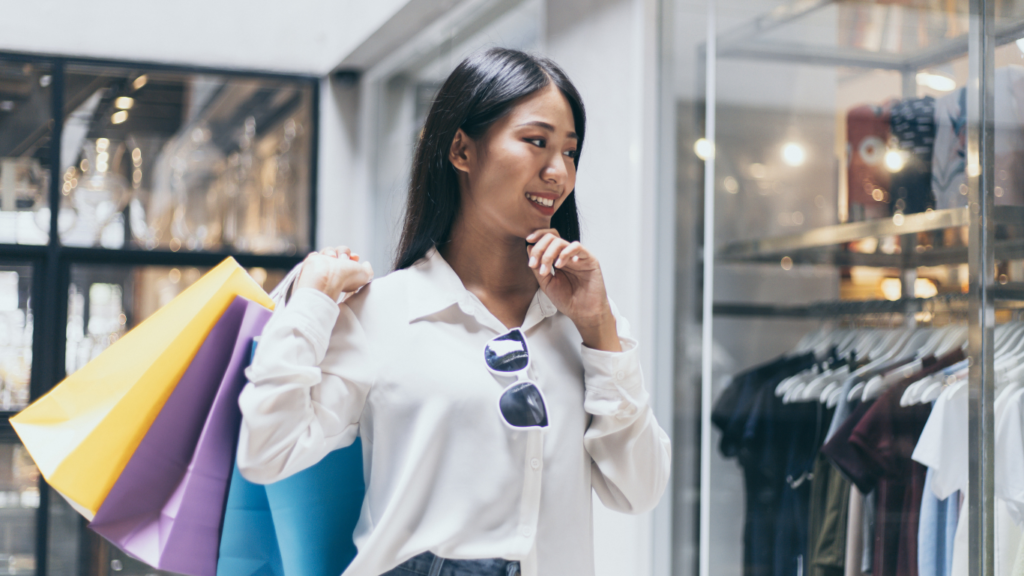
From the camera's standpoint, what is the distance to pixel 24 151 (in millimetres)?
3861

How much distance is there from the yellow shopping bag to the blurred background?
53 cm

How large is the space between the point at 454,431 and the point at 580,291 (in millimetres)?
251

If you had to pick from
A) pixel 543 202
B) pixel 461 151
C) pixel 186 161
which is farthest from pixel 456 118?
pixel 186 161

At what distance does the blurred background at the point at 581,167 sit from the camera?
86.0 inches

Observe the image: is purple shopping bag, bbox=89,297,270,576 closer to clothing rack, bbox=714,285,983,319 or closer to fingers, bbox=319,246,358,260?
fingers, bbox=319,246,358,260

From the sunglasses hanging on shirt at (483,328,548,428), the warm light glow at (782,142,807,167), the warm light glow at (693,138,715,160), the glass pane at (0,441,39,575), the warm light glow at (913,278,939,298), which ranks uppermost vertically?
the warm light glow at (782,142,807,167)

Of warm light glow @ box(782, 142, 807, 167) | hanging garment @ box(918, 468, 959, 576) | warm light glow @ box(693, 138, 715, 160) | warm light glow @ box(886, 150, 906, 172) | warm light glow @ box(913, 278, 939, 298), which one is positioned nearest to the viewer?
hanging garment @ box(918, 468, 959, 576)

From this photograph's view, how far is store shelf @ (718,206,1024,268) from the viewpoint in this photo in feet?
5.49

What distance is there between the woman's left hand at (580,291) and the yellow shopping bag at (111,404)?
0.44m

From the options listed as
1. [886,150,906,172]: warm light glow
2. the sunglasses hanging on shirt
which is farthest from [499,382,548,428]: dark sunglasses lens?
[886,150,906,172]: warm light glow

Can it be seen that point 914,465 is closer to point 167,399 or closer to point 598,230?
point 598,230

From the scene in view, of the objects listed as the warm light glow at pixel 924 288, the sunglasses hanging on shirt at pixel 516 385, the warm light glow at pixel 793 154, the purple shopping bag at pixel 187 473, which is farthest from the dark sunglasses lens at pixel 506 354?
the warm light glow at pixel 793 154

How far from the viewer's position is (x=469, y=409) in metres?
1.16

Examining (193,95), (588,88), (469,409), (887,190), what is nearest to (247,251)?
(193,95)
